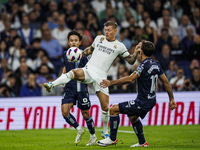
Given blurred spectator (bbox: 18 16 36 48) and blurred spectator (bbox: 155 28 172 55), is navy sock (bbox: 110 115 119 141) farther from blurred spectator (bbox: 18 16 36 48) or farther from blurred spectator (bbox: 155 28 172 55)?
blurred spectator (bbox: 18 16 36 48)

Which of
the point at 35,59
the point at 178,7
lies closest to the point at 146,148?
the point at 35,59

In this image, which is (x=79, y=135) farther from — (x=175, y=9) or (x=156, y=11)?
(x=175, y=9)

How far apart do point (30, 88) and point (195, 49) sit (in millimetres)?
7681

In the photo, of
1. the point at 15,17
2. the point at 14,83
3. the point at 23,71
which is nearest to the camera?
the point at 14,83

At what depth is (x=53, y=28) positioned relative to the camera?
52.5ft

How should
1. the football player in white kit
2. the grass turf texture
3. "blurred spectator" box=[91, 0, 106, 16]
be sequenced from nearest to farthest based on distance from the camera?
the grass turf texture < the football player in white kit < "blurred spectator" box=[91, 0, 106, 16]

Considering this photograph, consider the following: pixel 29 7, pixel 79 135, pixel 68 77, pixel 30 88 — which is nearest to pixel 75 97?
pixel 79 135

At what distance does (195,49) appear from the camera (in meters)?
15.3

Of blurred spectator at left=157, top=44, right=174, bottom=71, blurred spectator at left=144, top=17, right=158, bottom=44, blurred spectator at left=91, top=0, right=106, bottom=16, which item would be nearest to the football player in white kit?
blurred spectator at left=157, top=44, right=174, bottom=71

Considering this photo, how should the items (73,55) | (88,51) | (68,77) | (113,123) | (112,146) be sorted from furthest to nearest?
(88,51)
(73,55)
(112,146)
(68,77)
(113,123)

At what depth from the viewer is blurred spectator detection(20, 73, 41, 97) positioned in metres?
12.7

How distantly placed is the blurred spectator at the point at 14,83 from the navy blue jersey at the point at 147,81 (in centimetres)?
721

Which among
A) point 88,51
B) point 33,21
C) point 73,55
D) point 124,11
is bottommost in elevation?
point 73,55

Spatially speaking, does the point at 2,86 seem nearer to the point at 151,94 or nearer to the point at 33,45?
the point at 33,45
